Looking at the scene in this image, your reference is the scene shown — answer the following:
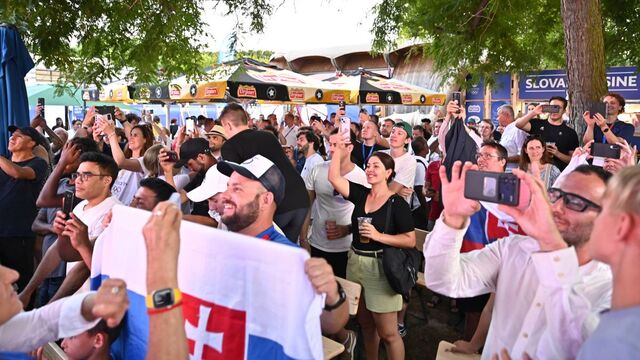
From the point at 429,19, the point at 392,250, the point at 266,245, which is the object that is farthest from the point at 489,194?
the point at 429,19

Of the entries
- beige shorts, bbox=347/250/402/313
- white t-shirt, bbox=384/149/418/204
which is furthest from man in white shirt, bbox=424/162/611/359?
white t-shirt, bbox=384/149/418/204

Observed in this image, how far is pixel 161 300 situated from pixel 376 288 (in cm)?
253

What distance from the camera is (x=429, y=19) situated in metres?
8.43

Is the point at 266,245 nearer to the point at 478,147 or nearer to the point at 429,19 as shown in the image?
the point at 478,147

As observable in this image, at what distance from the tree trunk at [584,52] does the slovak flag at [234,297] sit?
538 cm

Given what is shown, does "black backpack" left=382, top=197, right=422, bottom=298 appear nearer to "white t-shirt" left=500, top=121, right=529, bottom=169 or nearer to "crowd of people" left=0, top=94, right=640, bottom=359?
"crowd of people" left=0, top=94, right=640, bottom=359

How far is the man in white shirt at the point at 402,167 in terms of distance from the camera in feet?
16.1

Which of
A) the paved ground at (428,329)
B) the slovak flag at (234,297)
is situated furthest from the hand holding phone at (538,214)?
the paved ground at (428,329)

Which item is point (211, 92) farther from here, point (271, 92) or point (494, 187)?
point (494, 187)

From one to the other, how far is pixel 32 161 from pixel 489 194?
14.8 ft

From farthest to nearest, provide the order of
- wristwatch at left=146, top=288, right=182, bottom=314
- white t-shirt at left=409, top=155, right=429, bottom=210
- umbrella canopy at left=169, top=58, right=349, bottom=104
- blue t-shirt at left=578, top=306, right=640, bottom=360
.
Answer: umbrella canopy at left=169, top=58, right=349, bottom=104 → white t-shirt at left=409, top=155, right=429, bottom=210 → wristwatch at left=146, top=288, right=182, bottom=314 → blue t-shirt at left=578, top=306, right=640, bottom=360

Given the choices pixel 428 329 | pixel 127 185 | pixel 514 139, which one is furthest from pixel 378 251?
pixel 514 139

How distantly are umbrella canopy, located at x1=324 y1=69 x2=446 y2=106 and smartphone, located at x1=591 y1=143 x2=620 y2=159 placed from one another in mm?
9422

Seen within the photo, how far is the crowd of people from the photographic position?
1.49 m
